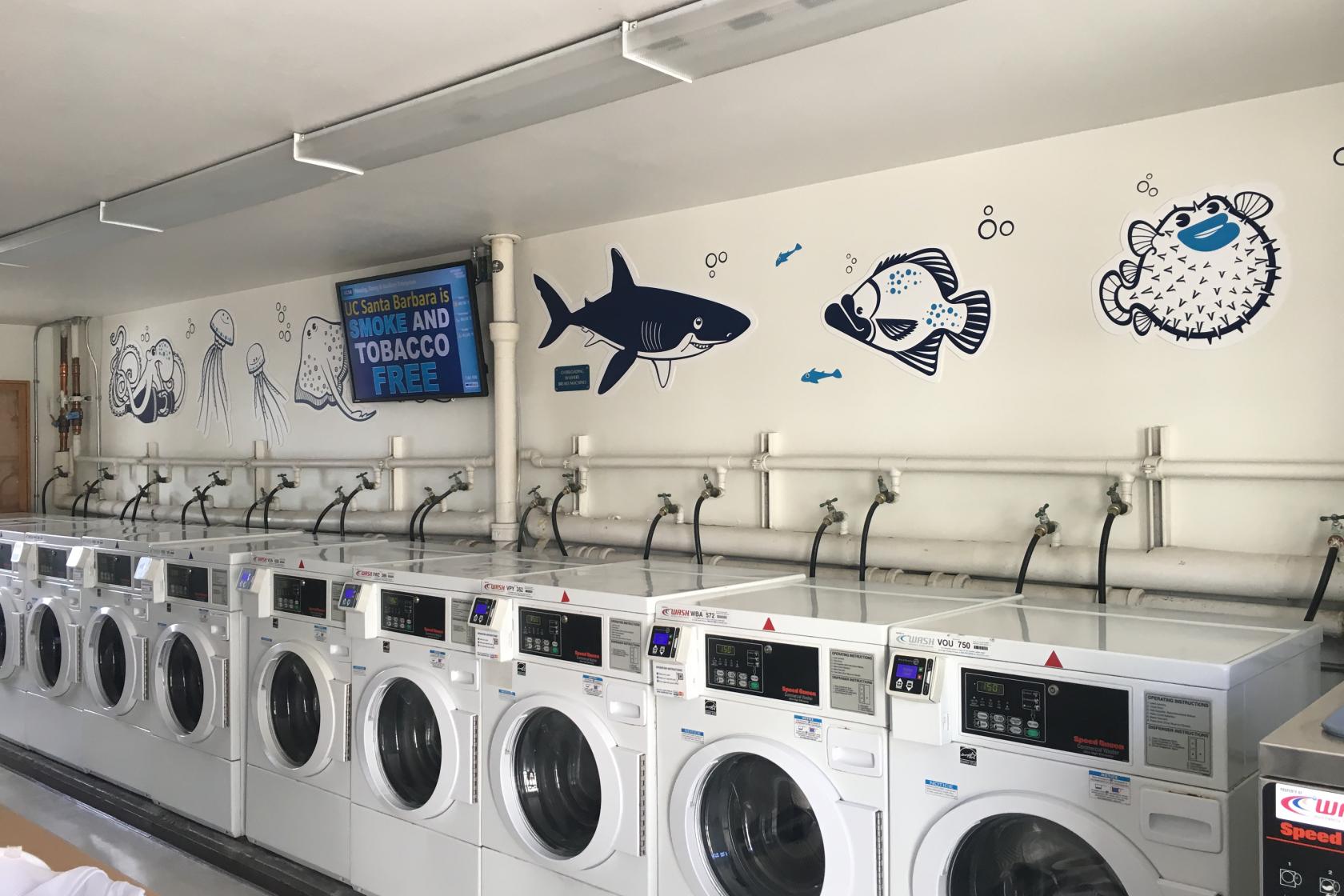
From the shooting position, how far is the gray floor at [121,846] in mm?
3867

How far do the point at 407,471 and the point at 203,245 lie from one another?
154 cm

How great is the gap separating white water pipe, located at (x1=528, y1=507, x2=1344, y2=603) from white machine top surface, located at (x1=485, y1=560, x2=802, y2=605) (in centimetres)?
33

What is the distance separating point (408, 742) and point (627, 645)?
124 cm

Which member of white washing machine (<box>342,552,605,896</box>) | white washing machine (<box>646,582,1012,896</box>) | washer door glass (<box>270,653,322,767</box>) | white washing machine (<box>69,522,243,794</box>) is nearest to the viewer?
white washing machine (<box>646,582,1012,896</box>)

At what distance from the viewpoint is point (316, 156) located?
3.30m

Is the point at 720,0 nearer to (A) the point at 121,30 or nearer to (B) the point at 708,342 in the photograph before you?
(A) the point at 121,30

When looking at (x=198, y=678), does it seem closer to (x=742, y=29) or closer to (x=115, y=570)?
(x=115, y=570)

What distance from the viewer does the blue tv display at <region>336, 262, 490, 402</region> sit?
5.07 meters

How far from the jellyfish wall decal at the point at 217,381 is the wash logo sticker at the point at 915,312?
15.0 feet

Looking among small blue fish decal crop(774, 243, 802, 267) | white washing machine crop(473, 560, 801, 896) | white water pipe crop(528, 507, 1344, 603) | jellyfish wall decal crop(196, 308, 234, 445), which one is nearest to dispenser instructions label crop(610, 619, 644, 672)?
white washing machine crop(473, 560, 801, 896)

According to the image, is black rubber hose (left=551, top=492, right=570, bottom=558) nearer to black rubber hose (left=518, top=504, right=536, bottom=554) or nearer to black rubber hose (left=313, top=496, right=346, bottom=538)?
black rubber hose (left=518, top=504, right=536, bottom=554)

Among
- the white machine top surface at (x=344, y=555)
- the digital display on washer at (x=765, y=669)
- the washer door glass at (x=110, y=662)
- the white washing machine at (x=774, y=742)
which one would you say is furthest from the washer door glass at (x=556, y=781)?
the washer door glass at (x=110, y=662)

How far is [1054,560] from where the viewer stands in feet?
10.7

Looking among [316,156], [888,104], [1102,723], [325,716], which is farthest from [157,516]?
[1102,723]
